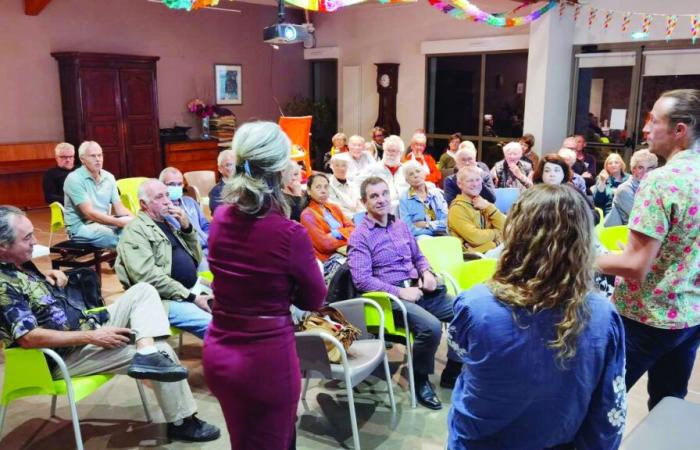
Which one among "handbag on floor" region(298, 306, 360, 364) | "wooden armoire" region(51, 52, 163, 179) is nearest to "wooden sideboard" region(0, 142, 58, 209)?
"wooden armoire" region(51, 52, 163, 179)

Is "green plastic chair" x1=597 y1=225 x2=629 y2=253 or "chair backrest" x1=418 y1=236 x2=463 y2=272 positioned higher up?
"green plastic chair" x1=597 y1=225 x2=629 y2=253

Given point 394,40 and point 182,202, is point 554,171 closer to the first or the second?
point 182,202

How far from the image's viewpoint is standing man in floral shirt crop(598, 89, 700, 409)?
186cm

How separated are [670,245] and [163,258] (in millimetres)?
2319

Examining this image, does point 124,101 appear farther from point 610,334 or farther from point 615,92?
point 610,334

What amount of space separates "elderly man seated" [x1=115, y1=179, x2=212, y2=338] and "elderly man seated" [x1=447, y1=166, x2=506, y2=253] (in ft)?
5.88

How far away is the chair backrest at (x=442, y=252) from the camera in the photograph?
11.5 feet

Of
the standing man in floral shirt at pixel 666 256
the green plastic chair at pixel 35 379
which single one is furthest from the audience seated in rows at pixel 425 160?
the green plastic chair at pixel 35 379

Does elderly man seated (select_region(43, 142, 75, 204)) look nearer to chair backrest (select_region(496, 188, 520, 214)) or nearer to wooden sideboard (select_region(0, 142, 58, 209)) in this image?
wooden sideboard (select_region(0, 142, 58, 209))

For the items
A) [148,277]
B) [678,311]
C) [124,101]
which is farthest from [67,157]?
[678,311]

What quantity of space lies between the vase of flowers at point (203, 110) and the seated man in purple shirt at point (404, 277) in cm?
792

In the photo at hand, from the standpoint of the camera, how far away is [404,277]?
10.6 ft

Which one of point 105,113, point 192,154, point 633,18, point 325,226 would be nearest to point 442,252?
point 325,226

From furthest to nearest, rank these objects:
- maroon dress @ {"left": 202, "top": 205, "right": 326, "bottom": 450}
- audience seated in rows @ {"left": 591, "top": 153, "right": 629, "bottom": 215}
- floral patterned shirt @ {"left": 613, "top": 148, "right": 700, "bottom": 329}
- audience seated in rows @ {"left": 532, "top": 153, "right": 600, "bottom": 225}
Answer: audience seated in rows @ {"left": 591, "top": 153, "right": 629, "bottom": 215}, audience seated in rows @ {"left": 532, "top": 153, "right": 600, "bottom": 225}, floral patterned shirt @ {"left": 613, "top": 148, "right": 700, "bottom": 329}, maroon dress @ {"left": 202, "top": 205, "right": 326, "bottom": 450}
